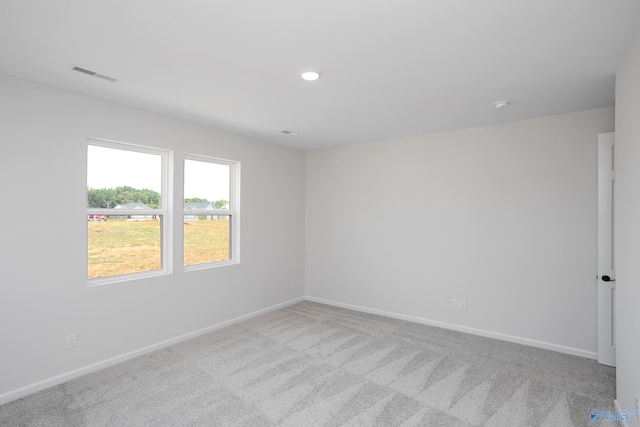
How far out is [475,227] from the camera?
396cm

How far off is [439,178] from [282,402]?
3.13 meters

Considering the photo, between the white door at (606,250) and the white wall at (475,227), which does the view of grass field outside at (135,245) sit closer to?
the white wall at (475,227)

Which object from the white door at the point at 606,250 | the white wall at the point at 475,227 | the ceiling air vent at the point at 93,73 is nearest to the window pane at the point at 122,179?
the ceiling air vent at the point at 93,73

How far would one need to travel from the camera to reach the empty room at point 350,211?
1.98 meters

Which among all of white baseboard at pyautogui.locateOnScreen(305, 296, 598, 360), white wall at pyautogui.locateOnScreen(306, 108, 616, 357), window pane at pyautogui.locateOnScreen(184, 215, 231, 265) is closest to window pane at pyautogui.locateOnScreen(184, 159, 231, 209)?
window pane at pyautogui.locateOnScreen(184, 215, 231, 265)

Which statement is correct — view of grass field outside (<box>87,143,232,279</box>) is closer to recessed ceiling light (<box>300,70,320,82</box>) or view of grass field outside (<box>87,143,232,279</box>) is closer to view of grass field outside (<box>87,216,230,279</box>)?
view of grass field outside (<box>87,216,230,279</box>)

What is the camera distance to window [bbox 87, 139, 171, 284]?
317 centimetres

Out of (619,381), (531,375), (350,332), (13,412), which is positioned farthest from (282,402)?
(619,381)

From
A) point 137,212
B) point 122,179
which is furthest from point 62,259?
point 122,179

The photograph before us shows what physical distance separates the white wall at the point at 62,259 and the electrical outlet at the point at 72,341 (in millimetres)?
38

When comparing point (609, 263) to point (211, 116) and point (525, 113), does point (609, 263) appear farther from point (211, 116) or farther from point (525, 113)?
point (211, 116)

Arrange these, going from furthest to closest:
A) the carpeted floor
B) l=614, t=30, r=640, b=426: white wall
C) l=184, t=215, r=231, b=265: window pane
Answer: l=184, t=215, r=231, b=265: window pane
the carpeted floor
l=614, t=30, r=640, b=426: white wall

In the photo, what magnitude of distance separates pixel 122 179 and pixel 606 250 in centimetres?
472

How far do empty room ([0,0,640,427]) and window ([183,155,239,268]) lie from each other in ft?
0.10
